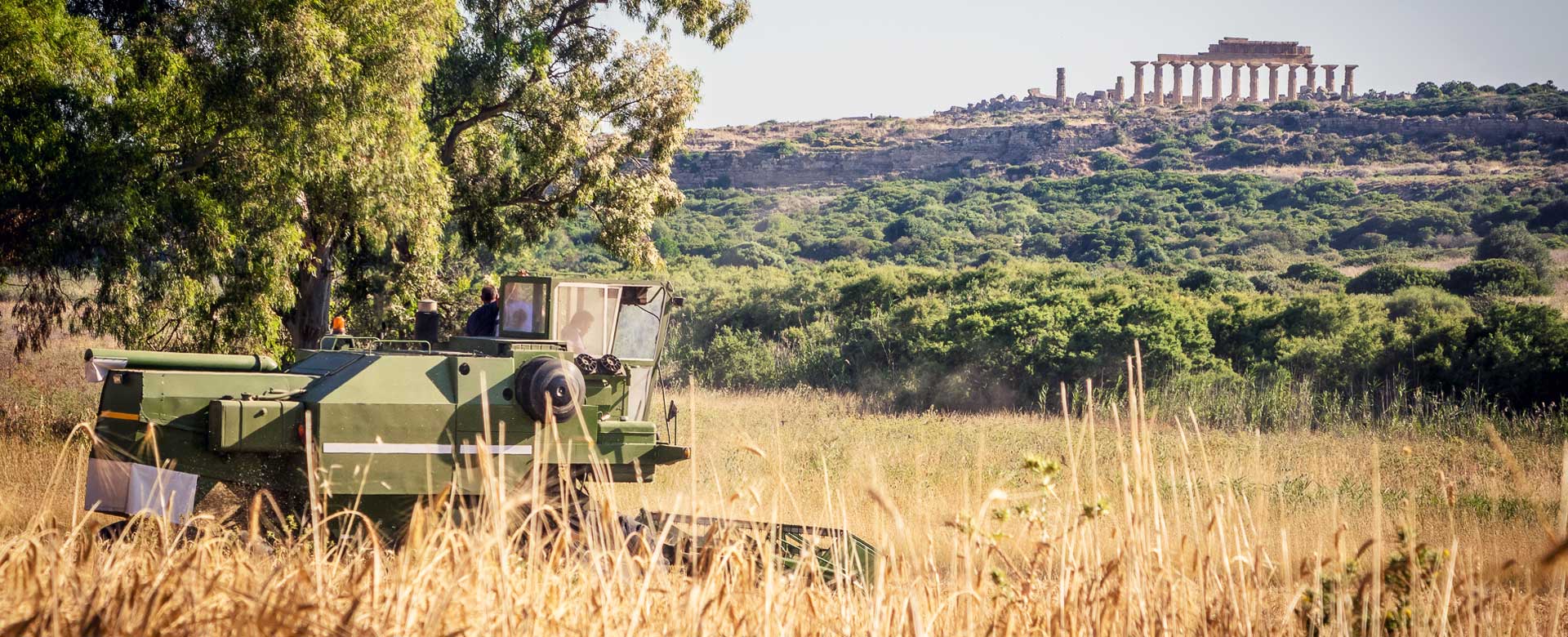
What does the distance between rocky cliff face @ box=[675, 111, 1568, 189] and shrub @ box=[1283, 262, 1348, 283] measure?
94.4ft

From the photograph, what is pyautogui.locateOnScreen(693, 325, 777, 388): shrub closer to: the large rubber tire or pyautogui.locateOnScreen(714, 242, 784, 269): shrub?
the large rubber tire

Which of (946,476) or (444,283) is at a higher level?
(444,283)

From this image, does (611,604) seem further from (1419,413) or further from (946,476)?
(1419,413)

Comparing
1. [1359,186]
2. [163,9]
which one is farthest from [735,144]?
[163,9]

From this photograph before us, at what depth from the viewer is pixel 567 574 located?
3320mm

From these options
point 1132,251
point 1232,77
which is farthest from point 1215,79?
point 1132,251

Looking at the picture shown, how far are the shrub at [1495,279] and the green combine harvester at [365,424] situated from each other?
969 inches

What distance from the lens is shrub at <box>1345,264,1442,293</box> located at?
96.5 feet

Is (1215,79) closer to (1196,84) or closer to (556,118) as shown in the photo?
(1196,84)

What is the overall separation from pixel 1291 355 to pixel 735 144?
201 feet

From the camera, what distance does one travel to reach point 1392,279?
30094 millimetres

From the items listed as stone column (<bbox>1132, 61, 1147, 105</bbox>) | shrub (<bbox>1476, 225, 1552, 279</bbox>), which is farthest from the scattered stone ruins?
shrub (<bbox>1476, 225, 1552, 279</bbox>)

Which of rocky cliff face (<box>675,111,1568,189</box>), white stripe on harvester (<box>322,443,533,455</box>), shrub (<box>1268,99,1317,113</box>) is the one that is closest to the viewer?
white stripe on harvester (<box>322,443,533,455</box>)

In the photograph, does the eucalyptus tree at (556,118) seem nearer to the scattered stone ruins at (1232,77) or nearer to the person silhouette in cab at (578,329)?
the person silhouette in cab at (578,329)
